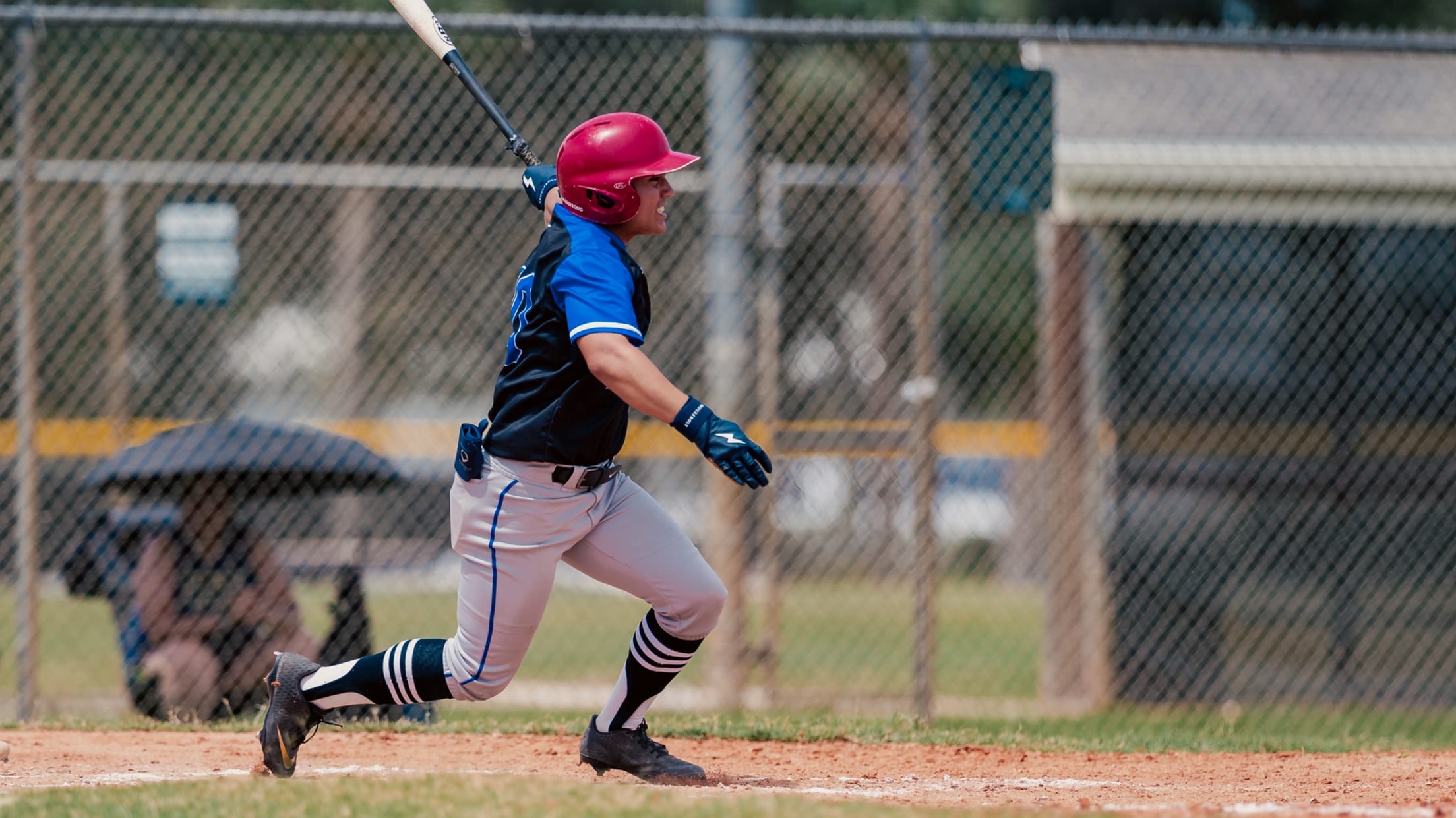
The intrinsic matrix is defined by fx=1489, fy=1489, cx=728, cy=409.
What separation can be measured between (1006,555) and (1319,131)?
6.59 meters

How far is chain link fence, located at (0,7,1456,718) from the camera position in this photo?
649cm

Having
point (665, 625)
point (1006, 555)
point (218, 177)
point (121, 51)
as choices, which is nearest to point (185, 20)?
point (218, 177)

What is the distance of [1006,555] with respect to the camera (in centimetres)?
1355

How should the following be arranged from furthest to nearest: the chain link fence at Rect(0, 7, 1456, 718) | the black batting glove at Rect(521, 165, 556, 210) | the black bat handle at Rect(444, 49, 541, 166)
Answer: the chain link fence at Rect(0, 7, 1456, 718) < the black bat handle at Rect(444, 49, 541, 166) < the black batting glove at Rect(521, 165, 556, 210)

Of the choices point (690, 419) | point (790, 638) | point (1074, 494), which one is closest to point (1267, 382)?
point (1074, 494)

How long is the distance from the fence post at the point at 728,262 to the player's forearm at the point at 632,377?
293 centimetres

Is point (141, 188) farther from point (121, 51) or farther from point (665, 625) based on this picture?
point (665, 625)

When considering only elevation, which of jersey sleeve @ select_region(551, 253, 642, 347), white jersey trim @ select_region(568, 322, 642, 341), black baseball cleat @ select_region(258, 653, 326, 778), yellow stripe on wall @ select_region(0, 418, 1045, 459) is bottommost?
black baseball cleat @ select_region(258, 653, 326, 778)

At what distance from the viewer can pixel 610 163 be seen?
13.1ft

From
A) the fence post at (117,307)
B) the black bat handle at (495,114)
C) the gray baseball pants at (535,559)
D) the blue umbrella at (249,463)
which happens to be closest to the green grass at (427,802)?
the gray baseball pants at (535,559)

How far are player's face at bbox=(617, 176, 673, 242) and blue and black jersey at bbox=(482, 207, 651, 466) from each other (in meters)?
0.11

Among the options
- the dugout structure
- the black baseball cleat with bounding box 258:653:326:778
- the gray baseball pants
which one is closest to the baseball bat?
the gray baseball pants

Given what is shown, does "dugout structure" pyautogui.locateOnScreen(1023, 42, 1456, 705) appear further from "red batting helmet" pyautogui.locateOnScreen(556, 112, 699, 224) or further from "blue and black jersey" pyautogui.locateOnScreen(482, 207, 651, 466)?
→ "blue and black jersey" pyautogui.locateOnScreen(482, 207, 651, 466)

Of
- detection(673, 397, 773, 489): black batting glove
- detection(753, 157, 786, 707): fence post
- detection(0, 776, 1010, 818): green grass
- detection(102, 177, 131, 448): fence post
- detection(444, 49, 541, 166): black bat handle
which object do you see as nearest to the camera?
detection(0, 776, 1010, 818): green grass
